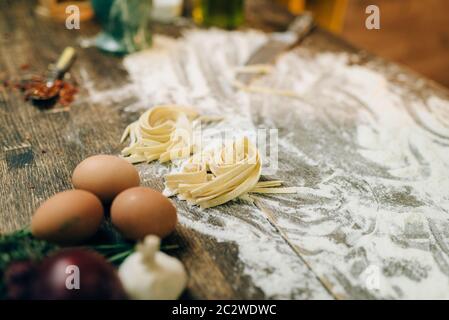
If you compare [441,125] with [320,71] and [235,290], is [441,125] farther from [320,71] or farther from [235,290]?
[235,290]

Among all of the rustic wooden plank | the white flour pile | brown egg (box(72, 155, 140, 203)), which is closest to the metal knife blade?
the white flour pile

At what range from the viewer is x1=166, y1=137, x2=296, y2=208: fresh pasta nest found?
3.86 ft

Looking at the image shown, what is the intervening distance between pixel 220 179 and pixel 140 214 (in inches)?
11.2

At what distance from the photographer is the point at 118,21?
74.1 inches

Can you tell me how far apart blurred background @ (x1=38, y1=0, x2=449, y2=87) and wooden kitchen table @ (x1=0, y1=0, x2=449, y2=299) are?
657 millimetres

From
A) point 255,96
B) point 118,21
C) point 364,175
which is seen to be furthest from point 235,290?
point 118,21

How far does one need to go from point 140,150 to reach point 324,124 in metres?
0.66

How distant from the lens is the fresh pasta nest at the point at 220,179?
3.86 ft

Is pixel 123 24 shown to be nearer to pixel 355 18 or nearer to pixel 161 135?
pixel 161 135

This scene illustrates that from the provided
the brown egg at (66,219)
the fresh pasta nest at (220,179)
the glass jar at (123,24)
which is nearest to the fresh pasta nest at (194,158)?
the fresh pasta nest at (220,179)

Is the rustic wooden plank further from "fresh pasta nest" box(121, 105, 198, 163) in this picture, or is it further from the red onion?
the red onion

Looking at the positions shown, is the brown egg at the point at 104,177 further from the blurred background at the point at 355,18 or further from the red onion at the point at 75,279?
the blurred background at the point at 355,18
